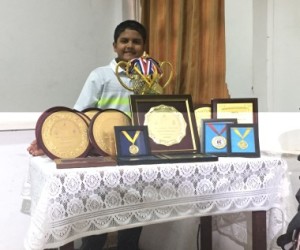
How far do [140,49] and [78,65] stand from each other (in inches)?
18.4

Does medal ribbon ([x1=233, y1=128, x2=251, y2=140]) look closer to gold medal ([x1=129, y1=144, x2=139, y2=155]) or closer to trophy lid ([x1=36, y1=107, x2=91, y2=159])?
gold medal ([x1=129, y1=144, x2=139, y2=155])

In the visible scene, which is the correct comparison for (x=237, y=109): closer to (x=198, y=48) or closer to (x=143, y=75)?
(x=143, y=75)

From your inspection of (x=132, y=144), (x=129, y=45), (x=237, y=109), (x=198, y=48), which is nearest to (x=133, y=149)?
(x=132, y=144)

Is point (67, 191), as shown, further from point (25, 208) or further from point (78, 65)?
point (78, 65)

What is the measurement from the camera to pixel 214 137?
130 centimetres

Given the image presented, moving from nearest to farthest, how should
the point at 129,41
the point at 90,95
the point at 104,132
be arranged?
the point at 104,132
the point at 90,95
the point at 129,41

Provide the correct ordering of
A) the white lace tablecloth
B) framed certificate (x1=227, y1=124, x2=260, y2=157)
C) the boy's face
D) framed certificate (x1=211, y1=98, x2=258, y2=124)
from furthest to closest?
1. the boy's face
2. framed certificate (x1=211, y1=98, x2=258, y2=124)
3. framed certificate (x1=227, y1=124, x2=260, y2=157)
4. the white lace tablecloth

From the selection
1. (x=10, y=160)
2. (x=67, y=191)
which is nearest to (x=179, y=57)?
(x=10, y=160)

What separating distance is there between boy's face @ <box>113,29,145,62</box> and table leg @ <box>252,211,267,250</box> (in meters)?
0.84

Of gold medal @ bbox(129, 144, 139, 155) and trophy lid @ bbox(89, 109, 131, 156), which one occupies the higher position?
trophy lid @ bbox(89, 109, 131, 156)

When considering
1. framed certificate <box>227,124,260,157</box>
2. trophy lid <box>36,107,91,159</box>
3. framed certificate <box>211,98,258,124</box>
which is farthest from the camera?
framed certificate <box>211,98,258,124</box>

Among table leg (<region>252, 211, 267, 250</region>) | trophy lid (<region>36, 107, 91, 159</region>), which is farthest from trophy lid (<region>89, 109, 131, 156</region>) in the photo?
table leg (<region>252, 211, 267, 250</region>)

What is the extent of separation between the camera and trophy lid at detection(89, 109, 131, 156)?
118 centimetres

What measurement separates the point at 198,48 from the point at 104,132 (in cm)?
77
